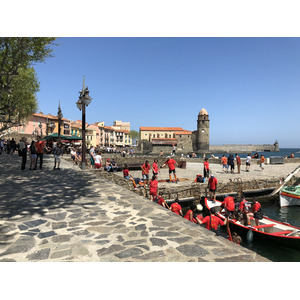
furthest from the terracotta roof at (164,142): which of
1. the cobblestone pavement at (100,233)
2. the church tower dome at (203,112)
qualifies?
the cobblestone pavement at (100,233)

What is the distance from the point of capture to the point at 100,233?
3.57 m

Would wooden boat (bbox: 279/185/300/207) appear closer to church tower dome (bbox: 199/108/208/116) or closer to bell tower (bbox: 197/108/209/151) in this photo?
bell tower (bbox: 197/108/209/151)

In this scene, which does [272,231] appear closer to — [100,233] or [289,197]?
[289,197]

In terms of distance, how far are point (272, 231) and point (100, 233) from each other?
8.34m

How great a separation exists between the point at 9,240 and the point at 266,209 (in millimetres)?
15045

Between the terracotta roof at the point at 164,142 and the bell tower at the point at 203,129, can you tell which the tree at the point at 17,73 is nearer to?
the terracotta roof at the point at 164,142

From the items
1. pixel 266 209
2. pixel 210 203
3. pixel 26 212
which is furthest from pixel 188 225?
pixel 266 209

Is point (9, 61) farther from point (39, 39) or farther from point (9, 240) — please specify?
point (9, 240)

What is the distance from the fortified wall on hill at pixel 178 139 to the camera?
94.9m

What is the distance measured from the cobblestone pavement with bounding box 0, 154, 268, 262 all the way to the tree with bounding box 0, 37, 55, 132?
802cm

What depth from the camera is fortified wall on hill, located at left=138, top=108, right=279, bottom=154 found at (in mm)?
94912

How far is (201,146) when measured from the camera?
3868 inches

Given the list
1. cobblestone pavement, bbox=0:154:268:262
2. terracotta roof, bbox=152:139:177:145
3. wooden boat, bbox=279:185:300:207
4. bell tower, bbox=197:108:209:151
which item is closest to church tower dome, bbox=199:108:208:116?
bell tower, bbox=197:108:209:151

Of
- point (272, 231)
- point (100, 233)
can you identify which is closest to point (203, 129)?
point (272, 231)
